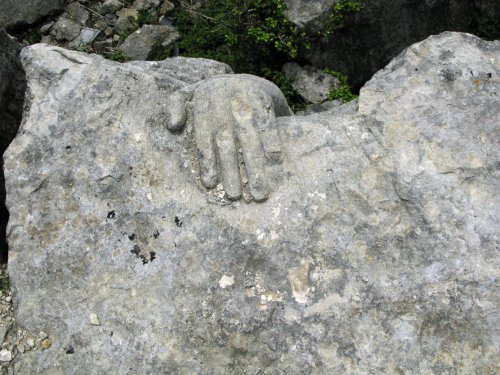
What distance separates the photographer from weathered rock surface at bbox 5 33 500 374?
2322 millimetres

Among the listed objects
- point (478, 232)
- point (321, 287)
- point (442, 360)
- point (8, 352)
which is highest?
point (478, 232)

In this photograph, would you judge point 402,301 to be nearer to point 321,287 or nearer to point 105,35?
point 321,287

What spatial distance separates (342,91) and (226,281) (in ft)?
6.77

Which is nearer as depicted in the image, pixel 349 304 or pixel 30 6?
pixel 349 304

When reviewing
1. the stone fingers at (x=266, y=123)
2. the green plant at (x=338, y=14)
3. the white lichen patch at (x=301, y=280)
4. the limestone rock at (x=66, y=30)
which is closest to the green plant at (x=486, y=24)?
the green plant at (x=338, y=14)

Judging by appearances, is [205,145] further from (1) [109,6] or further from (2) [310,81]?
(1) [109,6]

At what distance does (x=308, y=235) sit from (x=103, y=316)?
931 millimetres

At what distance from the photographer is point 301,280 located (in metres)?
2.38

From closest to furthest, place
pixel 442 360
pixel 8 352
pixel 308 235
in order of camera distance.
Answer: pixel 442 360 < pixel 308 235 < pixel 8 352

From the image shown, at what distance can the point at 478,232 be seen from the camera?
234cm

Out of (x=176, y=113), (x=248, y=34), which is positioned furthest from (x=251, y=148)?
(x=248, y=34)

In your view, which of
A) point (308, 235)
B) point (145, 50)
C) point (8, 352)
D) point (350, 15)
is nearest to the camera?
point (308, 235)

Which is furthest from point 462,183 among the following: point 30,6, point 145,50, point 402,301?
point 30,6

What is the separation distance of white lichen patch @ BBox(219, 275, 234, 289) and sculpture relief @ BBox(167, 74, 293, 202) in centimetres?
35
